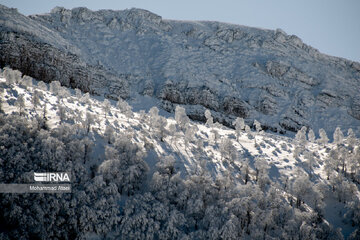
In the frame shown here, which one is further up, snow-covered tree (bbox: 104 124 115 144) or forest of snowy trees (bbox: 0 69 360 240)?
snow-covered tree (bbox: 104 124 115 144)

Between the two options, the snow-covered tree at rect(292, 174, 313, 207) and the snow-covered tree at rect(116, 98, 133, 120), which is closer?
the snow-covered tree at rect(292, 174, 313, 207)

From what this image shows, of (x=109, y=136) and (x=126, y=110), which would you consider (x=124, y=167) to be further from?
(x=126, y=110)

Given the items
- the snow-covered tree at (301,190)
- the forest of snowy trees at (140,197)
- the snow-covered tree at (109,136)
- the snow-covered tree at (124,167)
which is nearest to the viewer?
the forest of snowy trees at (140,197)

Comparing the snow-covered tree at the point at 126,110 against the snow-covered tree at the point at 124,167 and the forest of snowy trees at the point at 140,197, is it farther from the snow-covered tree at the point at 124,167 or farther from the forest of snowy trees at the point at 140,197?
the snow-covered tree at the point at 124,167

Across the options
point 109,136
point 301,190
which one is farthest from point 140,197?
point 301,190

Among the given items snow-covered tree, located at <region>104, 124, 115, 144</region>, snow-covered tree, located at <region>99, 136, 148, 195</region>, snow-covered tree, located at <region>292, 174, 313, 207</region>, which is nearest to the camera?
snow-covered tree, located at <region>99, 136, 148, 195</region>

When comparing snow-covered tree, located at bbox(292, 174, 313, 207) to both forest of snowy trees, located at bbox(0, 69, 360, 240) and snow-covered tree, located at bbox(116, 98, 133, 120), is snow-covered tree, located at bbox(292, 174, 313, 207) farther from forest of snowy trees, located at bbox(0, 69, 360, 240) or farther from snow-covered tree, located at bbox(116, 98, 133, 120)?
snow-covered tree, located at bbox(116, 98, 133, 120)

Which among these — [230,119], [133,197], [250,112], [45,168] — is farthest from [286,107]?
[45,168]

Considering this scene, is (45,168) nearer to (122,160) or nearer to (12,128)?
(12,128)

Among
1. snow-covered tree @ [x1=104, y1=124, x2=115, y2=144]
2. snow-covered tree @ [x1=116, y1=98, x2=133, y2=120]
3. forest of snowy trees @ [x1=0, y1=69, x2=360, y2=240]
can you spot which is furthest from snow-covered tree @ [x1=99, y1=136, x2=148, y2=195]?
snow-covered tree @ [x1=116, y1=98, x2=133, y2=120]

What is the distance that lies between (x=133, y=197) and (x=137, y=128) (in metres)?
40.7

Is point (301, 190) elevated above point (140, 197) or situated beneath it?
elevated above

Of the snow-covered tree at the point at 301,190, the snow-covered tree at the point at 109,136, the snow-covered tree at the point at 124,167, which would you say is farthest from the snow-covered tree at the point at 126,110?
the snow-covered tree at the point at 301,190

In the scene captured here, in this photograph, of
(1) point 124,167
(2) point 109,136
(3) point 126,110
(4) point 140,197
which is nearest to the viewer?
(4) point 140,197
